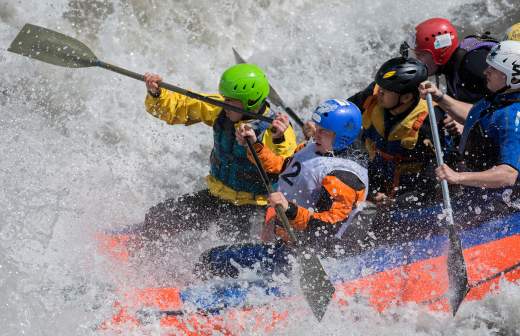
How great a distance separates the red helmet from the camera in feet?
18.7

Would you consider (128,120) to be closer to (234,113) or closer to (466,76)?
(234,113)

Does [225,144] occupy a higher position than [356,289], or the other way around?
[225,144]

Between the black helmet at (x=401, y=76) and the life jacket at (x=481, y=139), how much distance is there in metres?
0.43

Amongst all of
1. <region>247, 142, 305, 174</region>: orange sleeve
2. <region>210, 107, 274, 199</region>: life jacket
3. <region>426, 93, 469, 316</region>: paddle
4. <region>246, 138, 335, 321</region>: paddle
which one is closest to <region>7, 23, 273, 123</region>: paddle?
<region>210, 107, 274, 199</region>: life jacket

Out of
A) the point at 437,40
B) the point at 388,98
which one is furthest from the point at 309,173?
the point at 437,40

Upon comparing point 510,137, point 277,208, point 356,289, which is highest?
point 510,137

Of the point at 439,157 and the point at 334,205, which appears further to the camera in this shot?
the point at 439,157

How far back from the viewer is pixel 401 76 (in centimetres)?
472

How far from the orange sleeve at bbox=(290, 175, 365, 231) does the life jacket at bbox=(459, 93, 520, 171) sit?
1045mm

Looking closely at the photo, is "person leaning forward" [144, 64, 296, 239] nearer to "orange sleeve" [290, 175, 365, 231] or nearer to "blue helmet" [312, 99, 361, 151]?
"blue helmet" [312, 99, 361, 151]

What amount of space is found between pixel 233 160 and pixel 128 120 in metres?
3.11

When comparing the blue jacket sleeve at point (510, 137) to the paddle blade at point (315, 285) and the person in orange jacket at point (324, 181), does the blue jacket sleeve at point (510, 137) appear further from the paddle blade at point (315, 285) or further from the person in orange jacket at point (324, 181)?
the paddle blade at point (315, 285)

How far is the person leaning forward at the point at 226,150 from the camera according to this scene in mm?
4629

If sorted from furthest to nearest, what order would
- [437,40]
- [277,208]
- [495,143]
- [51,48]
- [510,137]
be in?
[437,40], [51,48], [495,143], [510,137], [277,208]
